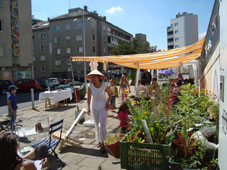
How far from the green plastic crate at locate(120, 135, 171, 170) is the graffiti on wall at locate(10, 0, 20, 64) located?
1157 inches

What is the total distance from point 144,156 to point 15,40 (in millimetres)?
30390

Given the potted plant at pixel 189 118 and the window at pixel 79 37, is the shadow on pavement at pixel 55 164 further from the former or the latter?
the window at pixel 79 37

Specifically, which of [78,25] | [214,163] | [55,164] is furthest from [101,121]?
[78,25]

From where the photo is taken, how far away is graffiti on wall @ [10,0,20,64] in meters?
28.7

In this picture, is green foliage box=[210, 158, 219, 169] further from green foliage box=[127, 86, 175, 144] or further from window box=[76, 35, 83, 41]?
window box=[76, 35, 83, 41]

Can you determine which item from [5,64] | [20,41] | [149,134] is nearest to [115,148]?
[149,134]

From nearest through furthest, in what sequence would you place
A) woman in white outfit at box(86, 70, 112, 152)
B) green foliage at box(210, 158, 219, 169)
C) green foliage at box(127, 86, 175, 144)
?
green foliage at box(210, 158, 219, 169), green foliage at box(127, 86, 175, 144), woman in white outfit at box(86, 70, 112, 152)

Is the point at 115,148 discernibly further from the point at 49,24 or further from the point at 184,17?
the point at 184,17

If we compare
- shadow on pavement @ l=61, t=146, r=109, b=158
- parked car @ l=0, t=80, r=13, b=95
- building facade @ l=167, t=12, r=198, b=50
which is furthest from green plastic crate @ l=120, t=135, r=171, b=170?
building facade @ l=167, t=12, r=198, b=50

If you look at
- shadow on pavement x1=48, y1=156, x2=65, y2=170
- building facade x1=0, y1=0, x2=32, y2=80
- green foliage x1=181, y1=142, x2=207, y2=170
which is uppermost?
building facade x1=0, y1=0, x2=32, y2=80

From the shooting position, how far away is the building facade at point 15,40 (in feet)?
89.8

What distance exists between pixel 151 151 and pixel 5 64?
28852 millimetres

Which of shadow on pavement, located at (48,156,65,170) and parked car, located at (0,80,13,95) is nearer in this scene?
shadow on pavement, located at (48,156,65,170)

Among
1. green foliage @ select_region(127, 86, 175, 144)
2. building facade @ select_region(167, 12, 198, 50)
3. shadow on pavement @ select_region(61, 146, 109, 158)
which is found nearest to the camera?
green foliage @ select_region(127, 86, 175, 144)
